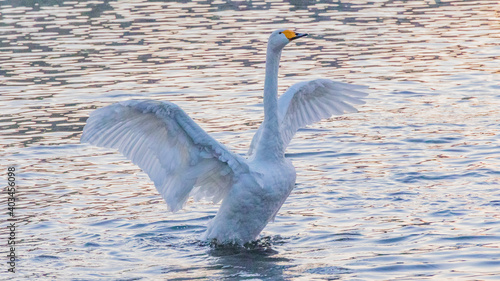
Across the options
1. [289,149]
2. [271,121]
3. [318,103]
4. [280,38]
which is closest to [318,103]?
[318,103]

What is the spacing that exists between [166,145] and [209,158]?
503 millimetres

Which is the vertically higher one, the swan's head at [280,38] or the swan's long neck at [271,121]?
the swan's head at [280,38]

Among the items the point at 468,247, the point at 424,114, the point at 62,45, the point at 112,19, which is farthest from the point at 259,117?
the point at 112,19

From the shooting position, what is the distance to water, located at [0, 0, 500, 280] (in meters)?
9.41

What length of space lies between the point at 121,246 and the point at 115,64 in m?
11.1

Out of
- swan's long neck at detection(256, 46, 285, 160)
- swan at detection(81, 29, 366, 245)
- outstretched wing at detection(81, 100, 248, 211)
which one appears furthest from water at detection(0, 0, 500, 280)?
swan's long neck at detection(256, 46, 285, 160)

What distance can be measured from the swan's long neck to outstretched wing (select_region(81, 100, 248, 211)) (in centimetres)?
34

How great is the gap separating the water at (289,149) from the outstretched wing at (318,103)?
0.97 m

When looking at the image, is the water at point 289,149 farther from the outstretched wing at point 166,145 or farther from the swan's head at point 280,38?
the swan's head at point 280,38

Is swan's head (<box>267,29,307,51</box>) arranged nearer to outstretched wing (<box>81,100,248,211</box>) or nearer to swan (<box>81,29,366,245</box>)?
swan (<box>81,29,366,245</box>)

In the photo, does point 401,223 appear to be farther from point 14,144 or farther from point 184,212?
point 14,144

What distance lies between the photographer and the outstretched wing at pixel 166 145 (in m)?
9.20

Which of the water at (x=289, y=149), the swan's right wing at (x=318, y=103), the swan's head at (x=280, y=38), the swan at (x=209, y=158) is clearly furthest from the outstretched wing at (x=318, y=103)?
the swan's head at (x=280, y=38)

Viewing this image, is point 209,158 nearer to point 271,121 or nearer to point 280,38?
point 271,121
